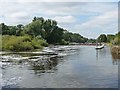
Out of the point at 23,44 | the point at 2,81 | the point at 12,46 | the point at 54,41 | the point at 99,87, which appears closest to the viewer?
the point at 99,87

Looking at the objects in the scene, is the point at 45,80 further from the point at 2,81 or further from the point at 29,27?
the point at 29,27

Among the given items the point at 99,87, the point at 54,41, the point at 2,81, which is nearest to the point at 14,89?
the point at 2,81

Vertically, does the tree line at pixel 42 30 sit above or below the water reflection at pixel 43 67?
above

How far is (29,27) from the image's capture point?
85000 millimetres

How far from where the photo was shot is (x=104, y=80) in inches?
591

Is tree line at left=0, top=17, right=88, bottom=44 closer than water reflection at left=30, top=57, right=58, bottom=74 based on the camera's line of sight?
No

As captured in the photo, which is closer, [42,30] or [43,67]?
[43,67]

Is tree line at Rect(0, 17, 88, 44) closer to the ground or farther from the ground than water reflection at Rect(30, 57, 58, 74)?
farther from the ground

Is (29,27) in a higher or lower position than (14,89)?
higher

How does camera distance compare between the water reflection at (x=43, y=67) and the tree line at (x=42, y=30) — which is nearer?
the water reflection at (x=43, y=67)

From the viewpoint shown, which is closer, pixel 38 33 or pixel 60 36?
pixel 38 33

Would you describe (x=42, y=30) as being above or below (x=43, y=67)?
above

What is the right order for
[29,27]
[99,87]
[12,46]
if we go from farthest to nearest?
[29,27], [12,46], [99,87]

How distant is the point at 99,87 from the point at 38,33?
73654mm
